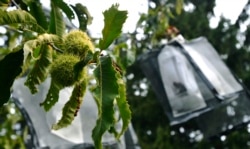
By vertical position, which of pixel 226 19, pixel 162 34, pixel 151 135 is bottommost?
pixel 151 135

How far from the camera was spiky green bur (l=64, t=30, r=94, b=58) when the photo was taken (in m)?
0.80

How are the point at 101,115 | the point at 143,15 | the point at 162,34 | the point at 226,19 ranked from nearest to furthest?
the point at 101,115 < the point at 143,15 < the point at 162,34 < the point at 226,19

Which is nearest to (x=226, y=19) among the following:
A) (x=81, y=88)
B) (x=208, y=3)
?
(x=208, y=3)

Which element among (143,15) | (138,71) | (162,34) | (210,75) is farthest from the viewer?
(138,71)

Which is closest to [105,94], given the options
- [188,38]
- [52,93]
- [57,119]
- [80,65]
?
[80,65]

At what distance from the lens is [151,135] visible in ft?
25.5

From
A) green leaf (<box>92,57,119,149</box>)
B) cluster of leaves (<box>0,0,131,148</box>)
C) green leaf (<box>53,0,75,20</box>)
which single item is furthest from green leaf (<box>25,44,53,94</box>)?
green leaf (<box>53,0,75,20</box>)

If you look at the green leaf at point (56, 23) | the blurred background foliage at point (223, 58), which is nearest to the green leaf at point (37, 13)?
the green leaf at point (56, 23)

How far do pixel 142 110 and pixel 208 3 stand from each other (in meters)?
1.91

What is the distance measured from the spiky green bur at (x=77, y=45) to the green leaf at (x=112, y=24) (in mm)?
44

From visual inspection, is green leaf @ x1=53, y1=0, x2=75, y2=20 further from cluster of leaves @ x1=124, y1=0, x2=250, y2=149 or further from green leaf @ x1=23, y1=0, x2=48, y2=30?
cluster of leaves @ x1=124, y1=0, x2=250, y2=149

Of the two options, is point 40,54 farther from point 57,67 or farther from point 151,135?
point 151,135

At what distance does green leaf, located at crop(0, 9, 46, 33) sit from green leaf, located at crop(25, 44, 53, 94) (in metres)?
0.05

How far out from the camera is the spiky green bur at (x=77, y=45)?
804 mm
